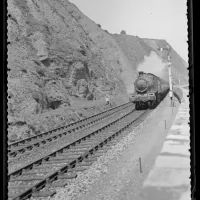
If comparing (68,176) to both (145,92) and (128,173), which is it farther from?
(145,92)

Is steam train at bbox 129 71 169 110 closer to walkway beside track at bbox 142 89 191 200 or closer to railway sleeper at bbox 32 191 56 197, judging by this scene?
walkway beside track at bbox 142 89 191 200

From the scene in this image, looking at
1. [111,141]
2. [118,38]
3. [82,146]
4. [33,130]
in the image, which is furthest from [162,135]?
[118,38]

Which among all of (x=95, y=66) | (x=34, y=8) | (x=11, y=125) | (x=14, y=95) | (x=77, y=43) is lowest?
(x=11, y=125)

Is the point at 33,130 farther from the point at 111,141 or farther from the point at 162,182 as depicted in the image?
the point at 162,182

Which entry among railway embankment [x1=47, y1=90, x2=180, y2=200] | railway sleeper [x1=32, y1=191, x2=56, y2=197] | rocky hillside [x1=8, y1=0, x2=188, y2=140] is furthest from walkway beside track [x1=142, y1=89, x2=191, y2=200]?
rocky hillside [x1=8, y1=0, x2=188, y2=140]

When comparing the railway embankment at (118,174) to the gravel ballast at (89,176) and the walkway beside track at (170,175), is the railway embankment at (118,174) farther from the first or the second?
the walkway beside track at (170,175)

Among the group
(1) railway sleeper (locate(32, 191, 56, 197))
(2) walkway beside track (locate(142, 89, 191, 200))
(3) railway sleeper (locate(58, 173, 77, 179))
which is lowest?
(1) railway sleeper (locate(32, 191, 56, 197))
